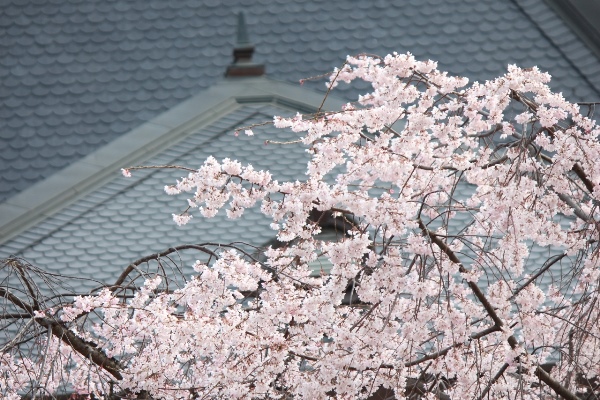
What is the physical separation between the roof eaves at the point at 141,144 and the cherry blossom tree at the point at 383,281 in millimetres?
6551

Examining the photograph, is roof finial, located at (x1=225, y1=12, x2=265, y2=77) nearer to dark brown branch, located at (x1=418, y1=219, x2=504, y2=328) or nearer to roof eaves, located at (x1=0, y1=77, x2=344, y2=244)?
roof eaves, located at (x1=0, y1=77, x2=344, y2=244)

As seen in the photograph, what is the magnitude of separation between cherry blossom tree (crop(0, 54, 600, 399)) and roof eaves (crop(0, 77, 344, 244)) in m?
6.55

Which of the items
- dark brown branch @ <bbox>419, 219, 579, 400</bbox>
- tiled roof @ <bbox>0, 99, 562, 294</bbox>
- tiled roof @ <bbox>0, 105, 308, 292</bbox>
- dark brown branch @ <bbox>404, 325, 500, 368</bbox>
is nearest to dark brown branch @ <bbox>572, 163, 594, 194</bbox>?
dark brown branch @ <bbox>419, 219, 579, 400</bbox>

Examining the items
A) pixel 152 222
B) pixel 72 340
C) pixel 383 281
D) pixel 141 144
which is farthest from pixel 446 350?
pixel 141 144

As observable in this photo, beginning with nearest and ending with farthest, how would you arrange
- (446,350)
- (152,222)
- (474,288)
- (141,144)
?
(474,288) → (446,350) → (152,222) → (141,144)

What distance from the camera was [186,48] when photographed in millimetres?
19016

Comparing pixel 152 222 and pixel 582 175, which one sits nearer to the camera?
pixel 582 175

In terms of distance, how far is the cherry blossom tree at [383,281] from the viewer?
21.7ft

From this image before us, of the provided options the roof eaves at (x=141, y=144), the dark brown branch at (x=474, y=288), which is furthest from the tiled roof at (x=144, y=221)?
the dark brown branch at (x=474, y=288)

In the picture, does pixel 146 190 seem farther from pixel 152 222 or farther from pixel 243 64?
pixel 243 64

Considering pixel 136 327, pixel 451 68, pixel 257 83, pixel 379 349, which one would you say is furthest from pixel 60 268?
pixel 451 68

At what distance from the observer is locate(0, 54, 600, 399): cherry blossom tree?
662 cm

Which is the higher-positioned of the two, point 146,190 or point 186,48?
point 146,190

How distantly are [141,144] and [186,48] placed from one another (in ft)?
15.3
